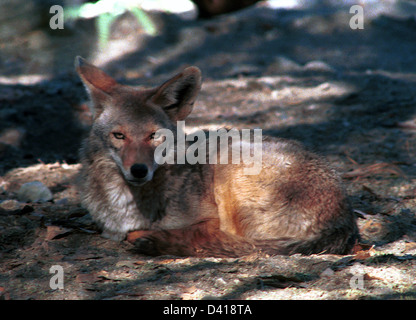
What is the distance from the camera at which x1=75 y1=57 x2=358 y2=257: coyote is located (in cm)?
330

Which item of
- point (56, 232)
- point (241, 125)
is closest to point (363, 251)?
point (56, 232)

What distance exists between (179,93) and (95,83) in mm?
717

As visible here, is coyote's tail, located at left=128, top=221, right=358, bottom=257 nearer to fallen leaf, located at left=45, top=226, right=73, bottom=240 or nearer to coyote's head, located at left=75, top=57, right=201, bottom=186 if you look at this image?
coyote's head, located at left=75, top=57, right=201, bottom=186

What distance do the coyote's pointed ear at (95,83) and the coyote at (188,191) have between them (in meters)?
0.01

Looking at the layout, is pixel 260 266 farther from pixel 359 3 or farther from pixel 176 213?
pixel 359 3

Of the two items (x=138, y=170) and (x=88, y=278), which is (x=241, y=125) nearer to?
(x=138, y=170)

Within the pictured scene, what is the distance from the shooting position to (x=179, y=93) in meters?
3.71

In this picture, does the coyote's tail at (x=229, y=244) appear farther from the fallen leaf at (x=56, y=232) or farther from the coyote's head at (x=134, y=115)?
the fallen leaf at (x=56, y=232)

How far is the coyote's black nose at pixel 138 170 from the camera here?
3.18 metres

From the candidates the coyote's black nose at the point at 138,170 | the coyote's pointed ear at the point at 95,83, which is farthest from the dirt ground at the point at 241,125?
the coyote's pointed ear at the point at 95,83

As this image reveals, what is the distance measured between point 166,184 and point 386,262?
1773 mm

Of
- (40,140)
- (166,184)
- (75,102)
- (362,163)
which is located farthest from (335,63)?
(166,184)

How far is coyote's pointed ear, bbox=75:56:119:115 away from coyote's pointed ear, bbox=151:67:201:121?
431mm

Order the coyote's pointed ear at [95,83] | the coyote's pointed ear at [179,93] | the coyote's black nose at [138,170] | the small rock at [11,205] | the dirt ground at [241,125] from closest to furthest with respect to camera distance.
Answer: the dirt ground at [241,125] → the coyote's black nose at [138,170] → the coyote's pointed ear at [179,93] → the coyote's pointed ear at [95,83] → the small rock at [11,205]
